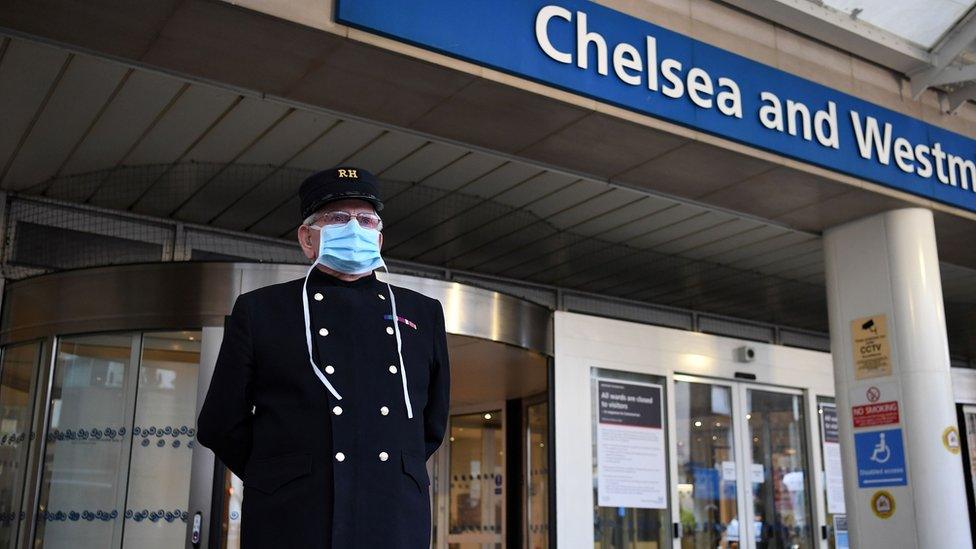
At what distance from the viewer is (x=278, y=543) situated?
2281 mm

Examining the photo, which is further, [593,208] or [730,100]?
[593,208]

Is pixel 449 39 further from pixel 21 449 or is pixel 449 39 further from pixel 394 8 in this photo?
pixel 21 449

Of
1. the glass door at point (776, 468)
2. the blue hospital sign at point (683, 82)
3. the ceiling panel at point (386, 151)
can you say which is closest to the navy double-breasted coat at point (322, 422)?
the blue hospital sign at point (683, 82)

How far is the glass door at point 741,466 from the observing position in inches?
355

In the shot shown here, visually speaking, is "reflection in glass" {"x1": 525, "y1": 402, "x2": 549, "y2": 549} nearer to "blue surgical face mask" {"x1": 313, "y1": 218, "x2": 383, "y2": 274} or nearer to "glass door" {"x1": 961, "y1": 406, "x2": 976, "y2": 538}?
"glass door" {"x1": 961, "y1": 406, "x2": 976, "y2": 538}

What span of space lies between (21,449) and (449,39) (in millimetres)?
4309

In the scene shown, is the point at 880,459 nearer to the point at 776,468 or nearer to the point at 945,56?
the point at 776,468

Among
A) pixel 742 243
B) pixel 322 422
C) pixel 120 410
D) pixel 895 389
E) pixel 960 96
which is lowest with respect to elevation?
pixel 322 422

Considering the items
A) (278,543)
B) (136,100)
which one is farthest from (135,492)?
(278,543)

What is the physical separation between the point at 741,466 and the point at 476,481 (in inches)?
103

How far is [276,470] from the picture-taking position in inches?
91.7

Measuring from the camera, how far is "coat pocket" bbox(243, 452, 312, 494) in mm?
2299

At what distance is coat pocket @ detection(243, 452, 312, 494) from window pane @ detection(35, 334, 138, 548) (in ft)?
15.1

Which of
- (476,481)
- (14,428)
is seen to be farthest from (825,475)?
(14,428)
